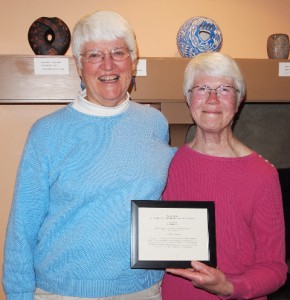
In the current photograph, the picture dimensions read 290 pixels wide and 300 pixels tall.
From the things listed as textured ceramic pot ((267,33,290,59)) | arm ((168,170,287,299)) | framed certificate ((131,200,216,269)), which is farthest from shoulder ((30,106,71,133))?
textured ceramic pot ((267,33,290,59))

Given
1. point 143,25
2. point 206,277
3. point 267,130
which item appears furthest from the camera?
point 267,130

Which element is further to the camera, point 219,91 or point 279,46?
point 279,46

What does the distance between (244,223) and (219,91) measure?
0.47 meters

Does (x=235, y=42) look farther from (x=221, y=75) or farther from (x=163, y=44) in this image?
(x=221, y=75)

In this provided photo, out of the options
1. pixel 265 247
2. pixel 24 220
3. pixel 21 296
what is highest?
pixel 24 220

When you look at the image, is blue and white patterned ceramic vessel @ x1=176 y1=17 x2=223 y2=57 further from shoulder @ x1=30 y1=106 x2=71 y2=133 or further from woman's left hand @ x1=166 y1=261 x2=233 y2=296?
woman's left hand @ x1=166 y1=261 x2=233 y2=296

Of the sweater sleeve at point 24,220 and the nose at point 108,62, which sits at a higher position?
the nose at point 108,62

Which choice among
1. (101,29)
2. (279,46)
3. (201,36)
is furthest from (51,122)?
(279,46)

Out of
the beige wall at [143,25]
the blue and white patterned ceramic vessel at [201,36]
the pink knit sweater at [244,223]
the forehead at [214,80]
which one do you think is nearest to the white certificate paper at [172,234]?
the pink knit sweater at [244,223]

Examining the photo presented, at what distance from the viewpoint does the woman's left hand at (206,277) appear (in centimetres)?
113

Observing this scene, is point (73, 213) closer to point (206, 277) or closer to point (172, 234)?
point (172, 234)

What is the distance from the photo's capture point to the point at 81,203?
119 cm

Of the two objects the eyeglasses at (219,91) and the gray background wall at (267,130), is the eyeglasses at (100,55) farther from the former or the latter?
the gray background wall at (267,130)

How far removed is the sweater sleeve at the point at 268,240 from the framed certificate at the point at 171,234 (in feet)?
0.53
